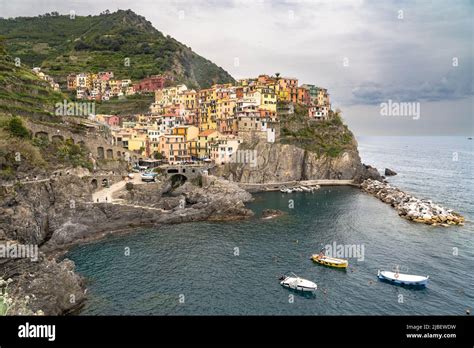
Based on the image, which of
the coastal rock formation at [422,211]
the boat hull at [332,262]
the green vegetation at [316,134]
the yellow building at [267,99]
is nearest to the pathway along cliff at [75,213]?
the green vegetation at [316,134]

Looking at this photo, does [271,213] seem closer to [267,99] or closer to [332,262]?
[332,262]

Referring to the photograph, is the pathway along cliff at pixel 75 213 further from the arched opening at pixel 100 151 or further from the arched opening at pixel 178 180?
the arched opening at pixel 100 151

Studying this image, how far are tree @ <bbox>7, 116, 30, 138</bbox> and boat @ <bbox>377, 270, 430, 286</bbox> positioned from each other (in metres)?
49.9

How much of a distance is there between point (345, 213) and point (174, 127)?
147 ft

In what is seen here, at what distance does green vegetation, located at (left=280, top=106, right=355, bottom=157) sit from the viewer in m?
86.1

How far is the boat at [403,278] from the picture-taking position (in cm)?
3241

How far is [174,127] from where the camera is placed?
82375mm

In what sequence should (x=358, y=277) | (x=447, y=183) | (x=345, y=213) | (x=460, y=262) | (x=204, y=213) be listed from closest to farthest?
(x=358, y=277) < (x=460, y=262) < (x=204, y=213) < (x=345, y=213) < (x=447, y=183)

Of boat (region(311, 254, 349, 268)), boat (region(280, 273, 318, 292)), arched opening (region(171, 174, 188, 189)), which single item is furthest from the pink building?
boat (region(280, 273, 318, 292))

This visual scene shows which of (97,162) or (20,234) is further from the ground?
(97,162)

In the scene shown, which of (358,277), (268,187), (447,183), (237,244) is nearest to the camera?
(358,277)

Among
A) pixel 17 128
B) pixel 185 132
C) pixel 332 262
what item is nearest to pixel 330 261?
pixel 332 262
